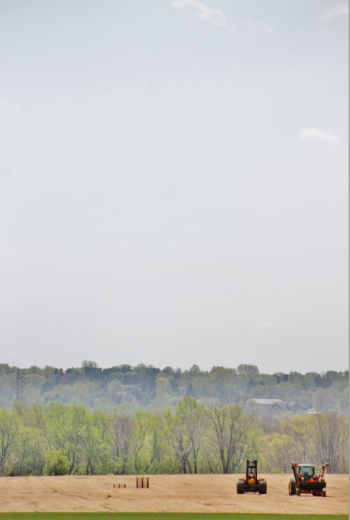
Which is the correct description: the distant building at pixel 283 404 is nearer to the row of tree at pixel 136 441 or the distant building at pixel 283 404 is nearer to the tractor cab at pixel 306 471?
the row of tree at pixel 136 441

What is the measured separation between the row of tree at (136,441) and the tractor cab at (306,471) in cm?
1678

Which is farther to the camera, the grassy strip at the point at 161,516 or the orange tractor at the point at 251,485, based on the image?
the orange tractor at the point at 251,485

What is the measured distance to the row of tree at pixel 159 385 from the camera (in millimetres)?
43125

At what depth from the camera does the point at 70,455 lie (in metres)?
33.6

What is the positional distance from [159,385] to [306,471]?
101 feet

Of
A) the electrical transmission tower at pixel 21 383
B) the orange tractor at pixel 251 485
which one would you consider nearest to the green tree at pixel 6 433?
the electrical transmission tower at pixel 21 383

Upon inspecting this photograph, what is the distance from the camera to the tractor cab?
57.7ft

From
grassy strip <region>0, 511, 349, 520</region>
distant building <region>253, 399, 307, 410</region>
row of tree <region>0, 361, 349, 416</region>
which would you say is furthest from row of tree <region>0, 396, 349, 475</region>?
grassy strip <region>0, 511, 349, 520</region>

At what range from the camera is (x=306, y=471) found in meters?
17.8

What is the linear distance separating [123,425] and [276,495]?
1528cm

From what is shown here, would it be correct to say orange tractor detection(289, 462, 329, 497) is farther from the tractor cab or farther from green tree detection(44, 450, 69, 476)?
green tree detection(44, 450, 69, 476)

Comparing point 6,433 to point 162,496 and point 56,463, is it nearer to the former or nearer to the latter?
point 56,463

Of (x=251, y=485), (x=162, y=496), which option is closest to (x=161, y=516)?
(x=251, y=485)

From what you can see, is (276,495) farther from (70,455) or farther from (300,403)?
(300,403)
